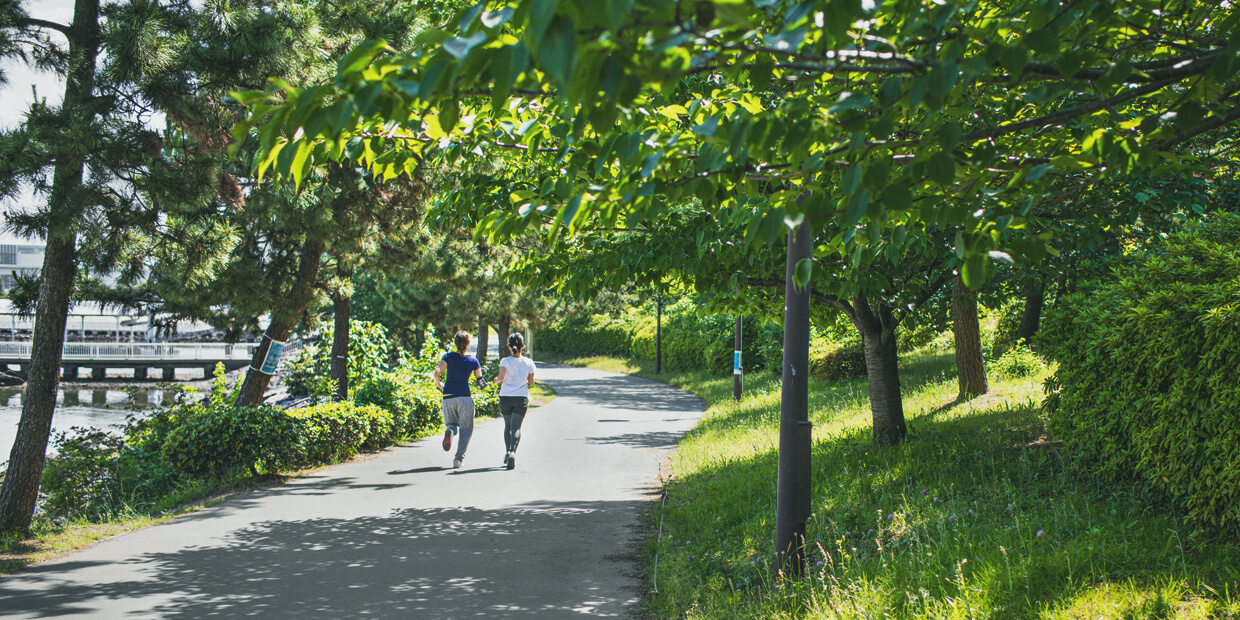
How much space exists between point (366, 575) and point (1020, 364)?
10437mm

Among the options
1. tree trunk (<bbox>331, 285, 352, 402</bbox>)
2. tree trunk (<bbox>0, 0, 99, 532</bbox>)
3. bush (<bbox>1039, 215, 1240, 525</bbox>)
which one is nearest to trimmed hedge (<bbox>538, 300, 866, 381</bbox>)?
bush (<bbox>1039, 215, 1240, 525</bbox>)

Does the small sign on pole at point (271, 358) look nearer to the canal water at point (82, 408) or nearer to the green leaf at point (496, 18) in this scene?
the canal water at point (82, 408)

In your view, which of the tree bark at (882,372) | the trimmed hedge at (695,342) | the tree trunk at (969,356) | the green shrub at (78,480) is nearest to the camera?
the tree bark at (882,372)

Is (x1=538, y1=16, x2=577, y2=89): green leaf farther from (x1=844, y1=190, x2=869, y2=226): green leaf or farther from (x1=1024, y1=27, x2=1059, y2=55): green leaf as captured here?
(x1=1024, y1=27, x2=1059, y2=55): green leaf

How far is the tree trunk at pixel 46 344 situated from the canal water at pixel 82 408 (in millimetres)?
9871

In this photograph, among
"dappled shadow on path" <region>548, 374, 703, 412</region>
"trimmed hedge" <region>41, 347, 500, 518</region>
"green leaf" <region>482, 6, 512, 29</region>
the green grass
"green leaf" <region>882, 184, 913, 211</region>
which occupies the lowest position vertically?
"dappled shadow on path" <region>548, 374, 703, 412</region>

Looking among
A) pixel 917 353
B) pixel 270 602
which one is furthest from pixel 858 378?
pixel 270 602

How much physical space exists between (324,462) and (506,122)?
7.27 meters

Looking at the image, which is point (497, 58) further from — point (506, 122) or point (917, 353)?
point (917, 353)

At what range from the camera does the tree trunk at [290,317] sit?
1123cm

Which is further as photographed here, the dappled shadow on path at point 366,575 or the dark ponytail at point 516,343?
the dark ponytail at point 516,343

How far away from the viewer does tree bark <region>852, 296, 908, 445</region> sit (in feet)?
26.0

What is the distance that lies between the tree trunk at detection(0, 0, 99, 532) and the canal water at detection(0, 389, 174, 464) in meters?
9.87

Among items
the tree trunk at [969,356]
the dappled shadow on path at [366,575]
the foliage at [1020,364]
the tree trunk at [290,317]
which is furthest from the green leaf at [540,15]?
the foliage at [1020,364]
